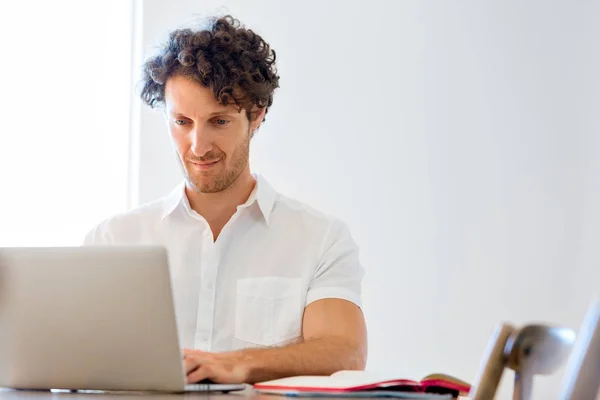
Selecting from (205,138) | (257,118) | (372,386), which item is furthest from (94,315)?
(257,118)

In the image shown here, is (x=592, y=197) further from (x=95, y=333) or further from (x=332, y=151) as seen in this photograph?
(x=95, y=333)

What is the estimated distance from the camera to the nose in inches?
95.3

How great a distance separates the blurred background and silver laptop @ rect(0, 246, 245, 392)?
2093 mm

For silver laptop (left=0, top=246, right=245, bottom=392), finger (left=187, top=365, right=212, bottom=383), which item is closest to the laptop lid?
silver laptop (left=0, top=246, right=245, bottom=392)

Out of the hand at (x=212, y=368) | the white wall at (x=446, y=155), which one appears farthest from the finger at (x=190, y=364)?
the white wall at (x=446, y=155)

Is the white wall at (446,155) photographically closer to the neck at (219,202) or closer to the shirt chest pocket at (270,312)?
the neck at (219,202)

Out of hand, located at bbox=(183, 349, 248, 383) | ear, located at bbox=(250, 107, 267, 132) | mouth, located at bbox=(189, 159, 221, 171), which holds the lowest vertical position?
hand, located at bbox=(183, 349, 248, 383)

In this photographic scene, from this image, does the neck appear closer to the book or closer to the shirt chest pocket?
the shirt chest pocket

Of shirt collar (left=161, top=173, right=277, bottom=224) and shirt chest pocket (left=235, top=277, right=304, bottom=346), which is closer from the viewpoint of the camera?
shirt chest pocket (left=235, top=277, right=304, bottom=346)

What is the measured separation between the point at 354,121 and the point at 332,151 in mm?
150

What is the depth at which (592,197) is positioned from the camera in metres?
3.51

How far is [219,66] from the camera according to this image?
2555 mm

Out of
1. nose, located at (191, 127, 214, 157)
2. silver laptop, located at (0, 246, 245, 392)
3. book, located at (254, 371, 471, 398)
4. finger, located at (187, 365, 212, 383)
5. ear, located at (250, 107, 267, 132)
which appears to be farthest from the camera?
ear, located at (250, 107, 267, 132)

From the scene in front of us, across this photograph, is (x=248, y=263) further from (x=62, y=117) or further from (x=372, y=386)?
(x=62, y=117)
